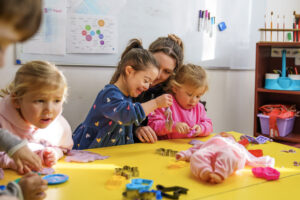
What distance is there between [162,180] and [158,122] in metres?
0.70

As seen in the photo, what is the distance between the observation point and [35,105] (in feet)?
3.64

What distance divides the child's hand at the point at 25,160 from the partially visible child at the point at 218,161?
1.52 ft

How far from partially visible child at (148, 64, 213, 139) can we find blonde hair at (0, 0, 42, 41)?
1.10m

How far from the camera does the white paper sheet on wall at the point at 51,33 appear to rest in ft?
6.10

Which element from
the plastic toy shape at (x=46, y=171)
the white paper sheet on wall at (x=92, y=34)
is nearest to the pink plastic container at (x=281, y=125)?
the white paper sheet on wall at (x=92, y=34)

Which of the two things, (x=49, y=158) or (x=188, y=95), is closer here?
(x=49, y=158)

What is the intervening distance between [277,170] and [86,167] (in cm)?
63

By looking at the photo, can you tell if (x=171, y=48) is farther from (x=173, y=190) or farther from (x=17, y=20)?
(x=17, y=20)

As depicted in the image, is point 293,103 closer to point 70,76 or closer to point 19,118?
point 70,76

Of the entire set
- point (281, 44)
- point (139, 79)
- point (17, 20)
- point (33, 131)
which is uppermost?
point (281, 44)

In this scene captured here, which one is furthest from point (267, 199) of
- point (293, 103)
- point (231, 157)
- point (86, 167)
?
point (293, 103)

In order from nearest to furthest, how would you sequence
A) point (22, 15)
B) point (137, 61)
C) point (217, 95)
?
point (22, 15)
point (137, 61)
point (217, 95)

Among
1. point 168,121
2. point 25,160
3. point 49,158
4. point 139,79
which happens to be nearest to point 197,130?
point 168,121

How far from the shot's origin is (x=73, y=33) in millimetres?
1979
